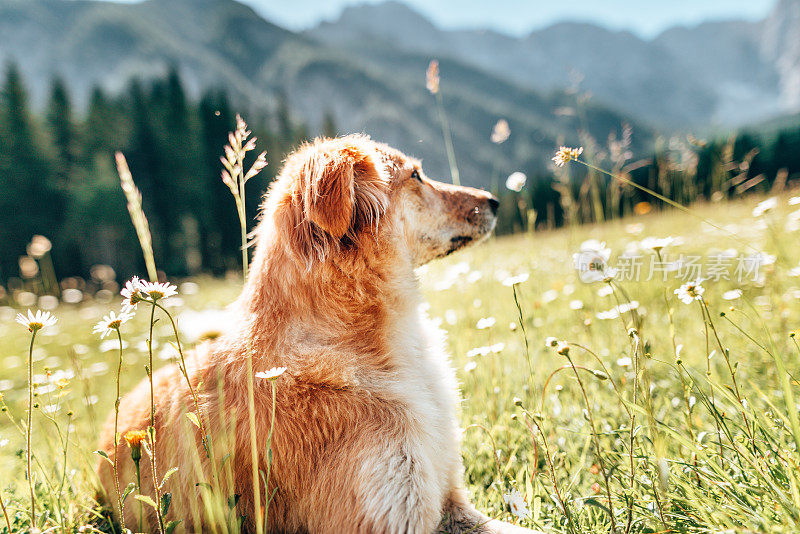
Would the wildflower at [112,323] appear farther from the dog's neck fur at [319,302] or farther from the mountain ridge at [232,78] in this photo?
the mountain ridge at [232,78]

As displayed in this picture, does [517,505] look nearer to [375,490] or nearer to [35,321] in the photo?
[375,490]

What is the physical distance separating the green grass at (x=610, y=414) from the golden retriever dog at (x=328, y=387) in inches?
8.1

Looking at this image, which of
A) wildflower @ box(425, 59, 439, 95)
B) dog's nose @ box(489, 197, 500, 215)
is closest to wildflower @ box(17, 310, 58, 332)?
dog's nose @ box(489, 197, 500, 215)

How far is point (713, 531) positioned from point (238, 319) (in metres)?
1.86

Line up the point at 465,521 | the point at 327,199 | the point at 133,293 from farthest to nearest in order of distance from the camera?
1. the point at 327,199
2. the point at 465,521
3. the point at 133,293

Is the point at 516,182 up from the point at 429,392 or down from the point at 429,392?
up

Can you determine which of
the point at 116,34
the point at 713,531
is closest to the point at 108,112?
the point at 713,531

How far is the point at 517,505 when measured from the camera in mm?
1614

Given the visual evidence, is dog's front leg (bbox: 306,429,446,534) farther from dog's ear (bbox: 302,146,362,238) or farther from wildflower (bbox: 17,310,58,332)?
wildflower (bbox: 17,310,58,332)

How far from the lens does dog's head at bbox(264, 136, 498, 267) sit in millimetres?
1979

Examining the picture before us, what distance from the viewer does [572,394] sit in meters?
2.63

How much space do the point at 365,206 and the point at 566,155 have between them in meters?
0.95

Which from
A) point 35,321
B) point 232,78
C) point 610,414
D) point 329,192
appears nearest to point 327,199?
point 329,192

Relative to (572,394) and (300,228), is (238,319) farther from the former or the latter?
(572,394)
